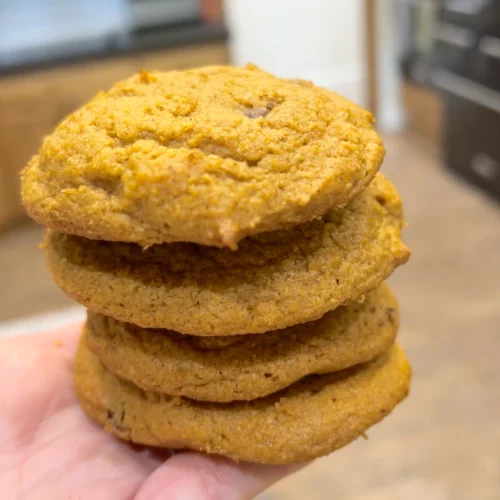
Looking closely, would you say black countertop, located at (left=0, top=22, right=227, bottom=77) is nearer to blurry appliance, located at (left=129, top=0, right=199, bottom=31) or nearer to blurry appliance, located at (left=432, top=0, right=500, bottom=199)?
blurry appliance, located at (left=129, top=0, right=199, bottom=31)

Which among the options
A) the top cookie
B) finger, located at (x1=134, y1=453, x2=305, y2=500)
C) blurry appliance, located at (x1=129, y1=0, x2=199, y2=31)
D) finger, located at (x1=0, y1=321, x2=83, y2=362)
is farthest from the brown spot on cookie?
blurry appliance, located at (x1=129, y1=0, x2=199, y2=31)

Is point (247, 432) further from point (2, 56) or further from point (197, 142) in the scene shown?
point (2, 56)

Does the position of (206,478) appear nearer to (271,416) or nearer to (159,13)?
(271,416)

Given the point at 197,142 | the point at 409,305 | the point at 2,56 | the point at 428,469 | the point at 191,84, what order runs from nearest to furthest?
the point at 197,142 → the point at 191,84 → the point at 428,469 → the point at 409,305 → the point at 2,56

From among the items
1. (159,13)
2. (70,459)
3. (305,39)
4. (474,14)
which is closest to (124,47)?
(159,13)

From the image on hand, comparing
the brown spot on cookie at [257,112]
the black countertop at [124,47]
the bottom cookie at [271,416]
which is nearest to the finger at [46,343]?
the bottom cookie at [271,416]

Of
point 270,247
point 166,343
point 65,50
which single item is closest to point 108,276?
point 166,343
